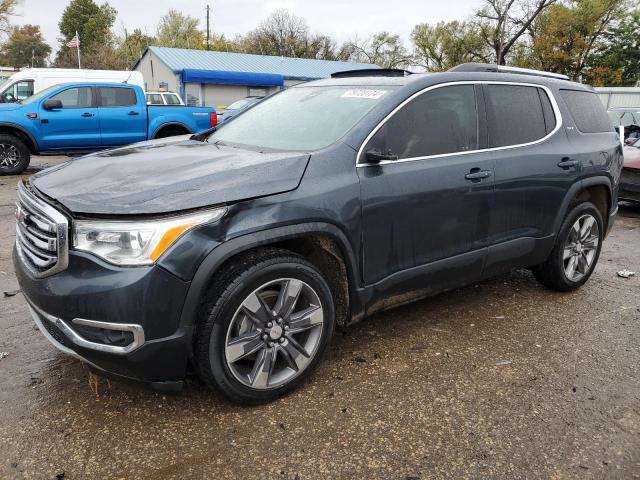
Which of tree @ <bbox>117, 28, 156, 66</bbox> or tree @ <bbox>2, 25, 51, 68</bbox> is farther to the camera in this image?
tree @ <bbox>2, 25, 51, 68</bbox>

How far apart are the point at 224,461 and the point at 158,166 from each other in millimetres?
1510

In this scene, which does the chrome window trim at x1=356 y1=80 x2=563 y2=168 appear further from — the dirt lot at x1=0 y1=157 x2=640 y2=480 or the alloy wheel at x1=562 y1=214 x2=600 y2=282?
the dirt lot at x1=0 y1=157 x2=640 y2=480

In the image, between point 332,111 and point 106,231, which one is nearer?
point 106,231

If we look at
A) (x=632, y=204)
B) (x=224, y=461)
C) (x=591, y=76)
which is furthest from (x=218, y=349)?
(x=591, y=76)

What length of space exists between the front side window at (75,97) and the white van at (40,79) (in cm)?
142

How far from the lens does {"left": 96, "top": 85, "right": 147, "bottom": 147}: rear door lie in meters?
11.4

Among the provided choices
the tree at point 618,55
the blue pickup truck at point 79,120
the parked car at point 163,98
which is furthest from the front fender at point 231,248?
the tree at point 618,55

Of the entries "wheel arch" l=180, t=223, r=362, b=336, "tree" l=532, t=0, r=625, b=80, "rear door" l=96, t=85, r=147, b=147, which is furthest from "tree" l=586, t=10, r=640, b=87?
"wheel arch" l=180, t=223, r=362, b=336

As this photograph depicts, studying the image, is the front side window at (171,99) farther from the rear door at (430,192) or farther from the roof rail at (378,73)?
the rear door at (430,192)

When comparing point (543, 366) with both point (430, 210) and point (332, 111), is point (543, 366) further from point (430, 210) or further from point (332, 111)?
point (332, 111)

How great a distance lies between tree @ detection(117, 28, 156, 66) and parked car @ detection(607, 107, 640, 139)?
49413 mm

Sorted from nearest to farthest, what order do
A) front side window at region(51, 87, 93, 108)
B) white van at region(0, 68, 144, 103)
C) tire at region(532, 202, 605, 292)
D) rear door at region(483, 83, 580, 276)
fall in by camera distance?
rear door at region(483, 83, 580, 276) → tire at region(532, 202, 605, 292) → front side window at region(51, 87, 93, 108) → white van at region(0, 68, 144, 103)

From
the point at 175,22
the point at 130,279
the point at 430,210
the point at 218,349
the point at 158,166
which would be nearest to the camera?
the point at 130,279

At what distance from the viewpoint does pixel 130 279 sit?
7.34ft
